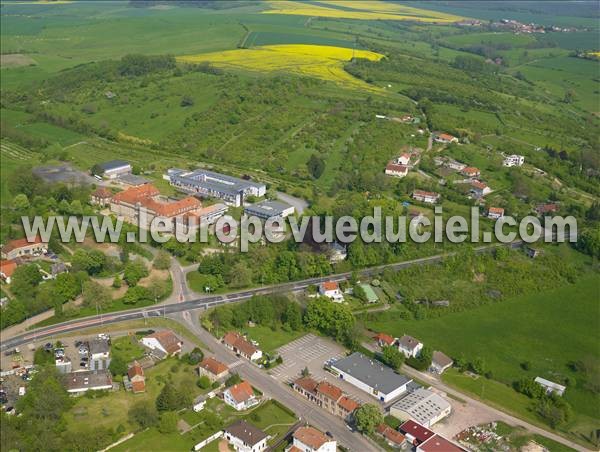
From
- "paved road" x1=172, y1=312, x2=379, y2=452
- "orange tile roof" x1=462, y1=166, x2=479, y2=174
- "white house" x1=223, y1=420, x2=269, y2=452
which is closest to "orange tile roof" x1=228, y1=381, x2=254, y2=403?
"paved road" x1=172, y1=312, x2=379, y2=452

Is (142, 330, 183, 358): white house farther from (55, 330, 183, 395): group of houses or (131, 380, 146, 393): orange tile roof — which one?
(131, 380, 146, 393): orange tile roof

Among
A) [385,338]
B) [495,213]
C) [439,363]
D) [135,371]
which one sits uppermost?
[495,213]

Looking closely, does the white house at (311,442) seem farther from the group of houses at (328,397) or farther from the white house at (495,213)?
the white house at (495,213)

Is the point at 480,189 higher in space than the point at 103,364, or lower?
higher

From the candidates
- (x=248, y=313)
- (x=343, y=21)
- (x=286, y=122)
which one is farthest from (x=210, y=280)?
(x=343, y=21)

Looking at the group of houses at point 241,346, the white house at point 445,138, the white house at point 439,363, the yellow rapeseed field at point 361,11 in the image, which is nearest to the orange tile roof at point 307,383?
the group of houses at point 241,346

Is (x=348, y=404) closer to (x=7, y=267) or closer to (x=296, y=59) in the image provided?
(x=7, y=267)

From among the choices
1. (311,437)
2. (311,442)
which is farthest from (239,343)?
(311,442)
